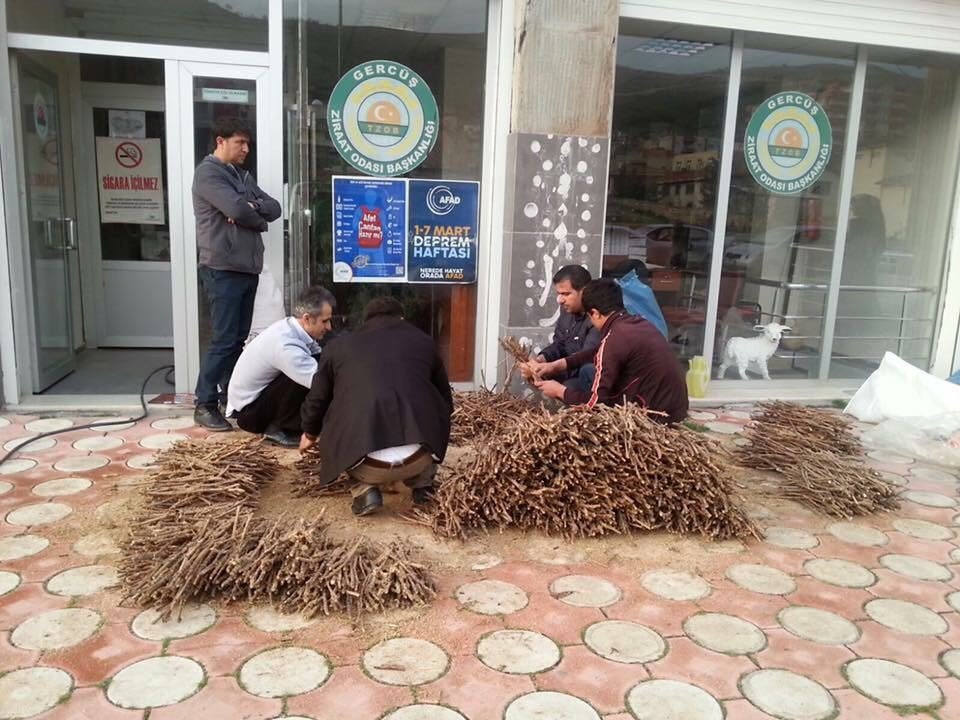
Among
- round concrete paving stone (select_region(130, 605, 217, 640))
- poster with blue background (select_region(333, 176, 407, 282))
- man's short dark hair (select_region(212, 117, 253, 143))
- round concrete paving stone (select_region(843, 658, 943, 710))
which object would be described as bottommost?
round concrete paving stone (select_region(130, 605, 217, 640))

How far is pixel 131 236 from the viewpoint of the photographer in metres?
7.58

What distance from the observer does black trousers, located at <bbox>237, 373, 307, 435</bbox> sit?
15.3 ft

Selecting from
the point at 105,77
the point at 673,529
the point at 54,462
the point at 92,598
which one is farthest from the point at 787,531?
the point at 105,77

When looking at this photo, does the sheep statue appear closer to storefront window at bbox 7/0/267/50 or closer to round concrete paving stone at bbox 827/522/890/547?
round concrete paving stone at bbox 827/522/890/547

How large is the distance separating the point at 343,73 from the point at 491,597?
400 centimetres

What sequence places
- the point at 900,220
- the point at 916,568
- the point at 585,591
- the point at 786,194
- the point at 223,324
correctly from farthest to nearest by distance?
the point at 900,220 < the point at 786,194 < the point at 223,324 < the point at 916,568 < the point at 585,591

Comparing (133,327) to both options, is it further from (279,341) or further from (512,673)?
(512,673)

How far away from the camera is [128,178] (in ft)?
24.3

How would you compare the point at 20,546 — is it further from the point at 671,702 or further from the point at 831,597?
the point at 831,597

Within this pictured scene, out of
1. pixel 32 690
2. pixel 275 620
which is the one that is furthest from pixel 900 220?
pixel 32 690

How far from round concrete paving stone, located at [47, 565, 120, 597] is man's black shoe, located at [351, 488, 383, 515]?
1.10 m

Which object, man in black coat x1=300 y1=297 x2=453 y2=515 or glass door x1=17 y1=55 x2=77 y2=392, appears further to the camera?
glass door x1=17 y1=55 x2=77 y2=392

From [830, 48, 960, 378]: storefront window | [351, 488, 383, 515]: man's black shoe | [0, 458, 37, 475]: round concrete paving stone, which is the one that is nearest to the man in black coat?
[351, 488, 383, 515]: man's black shoe

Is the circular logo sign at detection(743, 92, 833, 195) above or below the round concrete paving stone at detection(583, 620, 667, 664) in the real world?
above
